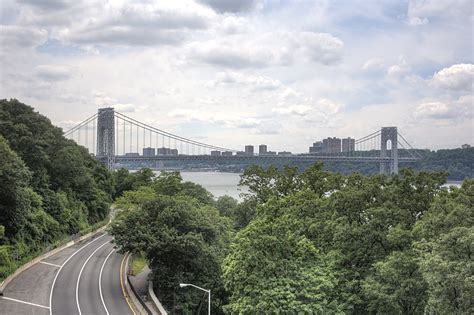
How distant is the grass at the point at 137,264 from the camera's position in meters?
37.6

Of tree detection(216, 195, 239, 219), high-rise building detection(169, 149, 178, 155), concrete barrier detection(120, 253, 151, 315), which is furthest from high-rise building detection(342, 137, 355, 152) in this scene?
concrete barrier detection(120, 253, 151, 315)

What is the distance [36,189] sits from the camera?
44938 mm

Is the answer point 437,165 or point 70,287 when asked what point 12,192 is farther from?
point 437,165

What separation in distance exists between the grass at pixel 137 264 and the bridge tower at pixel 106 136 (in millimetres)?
70660

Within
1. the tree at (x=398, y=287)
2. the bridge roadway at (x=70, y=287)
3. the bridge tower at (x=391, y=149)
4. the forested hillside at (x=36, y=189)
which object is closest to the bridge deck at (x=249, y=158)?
the bridge tower at (x=391, y=149)

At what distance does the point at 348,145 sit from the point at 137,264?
10110 centimetres

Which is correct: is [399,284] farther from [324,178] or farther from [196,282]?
[324,178]

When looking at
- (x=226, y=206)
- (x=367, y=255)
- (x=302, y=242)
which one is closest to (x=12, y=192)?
(x=302, y=242)

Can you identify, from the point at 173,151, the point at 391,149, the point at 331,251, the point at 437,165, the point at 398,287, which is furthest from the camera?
the point at 173,151

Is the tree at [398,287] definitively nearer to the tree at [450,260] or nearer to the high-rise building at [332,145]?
the tree at [450,260]

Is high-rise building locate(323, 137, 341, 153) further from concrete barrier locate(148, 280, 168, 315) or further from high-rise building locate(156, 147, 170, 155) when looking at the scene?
concrete barrier locate(148, 280, 168, 315)

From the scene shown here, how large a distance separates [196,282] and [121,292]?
495 cm

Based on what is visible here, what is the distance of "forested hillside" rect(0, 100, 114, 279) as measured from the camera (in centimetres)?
3375

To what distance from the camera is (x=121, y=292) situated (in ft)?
102
